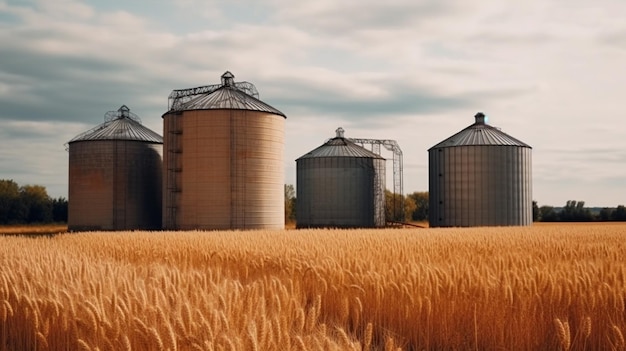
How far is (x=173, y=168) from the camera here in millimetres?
40438

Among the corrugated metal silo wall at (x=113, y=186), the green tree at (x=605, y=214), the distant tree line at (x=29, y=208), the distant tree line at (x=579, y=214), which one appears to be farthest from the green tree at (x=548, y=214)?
the distant tree line at (x=29, y=208)

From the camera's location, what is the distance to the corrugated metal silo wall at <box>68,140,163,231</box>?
148ft

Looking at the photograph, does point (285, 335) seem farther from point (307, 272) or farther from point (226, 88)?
point (226, 88)

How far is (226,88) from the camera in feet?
141

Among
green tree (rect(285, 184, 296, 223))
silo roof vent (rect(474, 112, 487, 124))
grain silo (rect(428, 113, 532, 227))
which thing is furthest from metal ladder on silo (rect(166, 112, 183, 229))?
green tree (rect(285, 184, 296, 223))

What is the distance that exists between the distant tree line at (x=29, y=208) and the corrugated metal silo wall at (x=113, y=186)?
134 ft

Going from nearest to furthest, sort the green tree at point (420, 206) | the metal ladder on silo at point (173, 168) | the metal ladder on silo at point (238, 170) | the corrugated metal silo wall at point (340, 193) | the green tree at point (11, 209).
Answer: the metal ladder on silo at point (238, 170) → the metal ladder on silo at point (173, 168) → the corrugated metal silo wall at point (340, 193) → the green tree at point (11, 209) → the green tree at point (420, 206)

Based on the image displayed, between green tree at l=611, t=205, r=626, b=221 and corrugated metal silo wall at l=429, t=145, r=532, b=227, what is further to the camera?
green tree at l=611, t=205, r=626, b=221

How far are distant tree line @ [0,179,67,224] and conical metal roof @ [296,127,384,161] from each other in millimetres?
47021

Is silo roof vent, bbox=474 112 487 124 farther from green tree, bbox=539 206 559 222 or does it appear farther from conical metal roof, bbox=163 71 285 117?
green tree, bbox=539 206 559 222

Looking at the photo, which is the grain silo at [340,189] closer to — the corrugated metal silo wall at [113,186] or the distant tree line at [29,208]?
the corrugated metal silo wall at [113,186]

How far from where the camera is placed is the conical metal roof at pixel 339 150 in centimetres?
5315

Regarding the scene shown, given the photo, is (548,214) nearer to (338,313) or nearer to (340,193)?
(340,193)

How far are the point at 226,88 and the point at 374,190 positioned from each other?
668 inches
